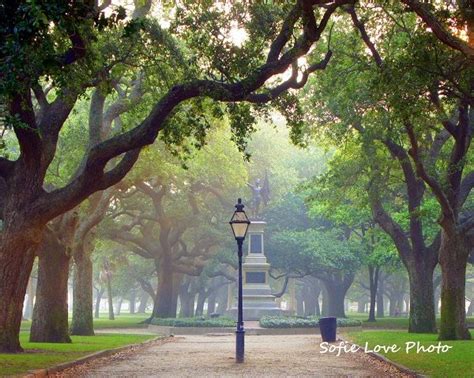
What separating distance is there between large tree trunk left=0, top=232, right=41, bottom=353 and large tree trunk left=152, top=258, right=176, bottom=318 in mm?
27582

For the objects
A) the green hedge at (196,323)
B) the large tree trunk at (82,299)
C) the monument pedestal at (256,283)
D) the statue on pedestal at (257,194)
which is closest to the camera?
the large tree trunk at (82,299)

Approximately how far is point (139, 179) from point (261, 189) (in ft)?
54.5

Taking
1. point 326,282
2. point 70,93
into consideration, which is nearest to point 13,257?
point 70,93

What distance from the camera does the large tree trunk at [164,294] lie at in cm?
4228

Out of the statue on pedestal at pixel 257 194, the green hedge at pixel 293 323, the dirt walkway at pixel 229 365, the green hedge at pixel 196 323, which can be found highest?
the statue on pedestal at pixel 257 194

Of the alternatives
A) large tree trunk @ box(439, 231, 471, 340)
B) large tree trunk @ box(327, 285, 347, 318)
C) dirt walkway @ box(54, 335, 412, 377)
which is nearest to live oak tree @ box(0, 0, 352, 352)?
dirt walkway @ box(54, 335, 412, 377)

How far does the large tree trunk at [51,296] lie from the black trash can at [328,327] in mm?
9177

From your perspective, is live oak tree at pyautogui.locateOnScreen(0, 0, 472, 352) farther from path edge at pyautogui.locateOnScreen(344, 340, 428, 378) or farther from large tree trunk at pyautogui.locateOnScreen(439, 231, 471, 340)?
large tree trunk at pyautogui.locateOnScreen(439, 231, 471, 340)

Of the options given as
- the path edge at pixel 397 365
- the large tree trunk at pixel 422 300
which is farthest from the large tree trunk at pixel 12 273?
the large tree trunk at pixel 422 300

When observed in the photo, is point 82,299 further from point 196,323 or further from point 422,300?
point 422,300

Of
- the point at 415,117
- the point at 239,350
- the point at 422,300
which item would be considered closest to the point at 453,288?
the point at 422,300

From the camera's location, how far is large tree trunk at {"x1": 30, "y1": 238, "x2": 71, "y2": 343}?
20.2 meters

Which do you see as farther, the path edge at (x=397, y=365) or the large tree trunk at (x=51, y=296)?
the large tree trunk at (x=51, y=296)

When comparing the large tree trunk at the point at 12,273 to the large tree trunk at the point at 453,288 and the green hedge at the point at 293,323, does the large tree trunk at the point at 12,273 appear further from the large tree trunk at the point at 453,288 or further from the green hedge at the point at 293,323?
the green hedge at the point at 293,323
